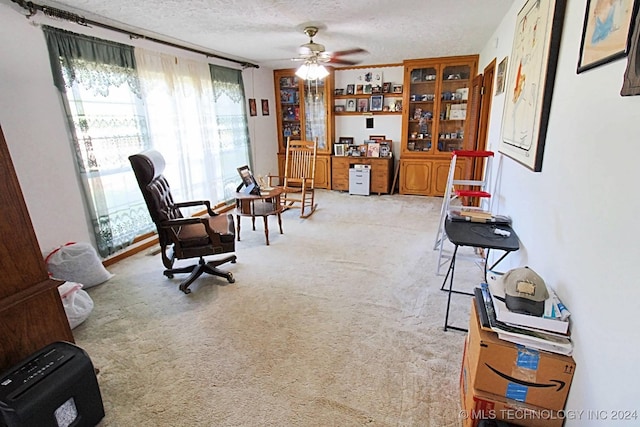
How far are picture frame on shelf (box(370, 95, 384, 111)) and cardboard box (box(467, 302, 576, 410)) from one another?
5192 mm

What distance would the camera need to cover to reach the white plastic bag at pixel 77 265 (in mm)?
2689

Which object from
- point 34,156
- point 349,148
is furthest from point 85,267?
point 349,148

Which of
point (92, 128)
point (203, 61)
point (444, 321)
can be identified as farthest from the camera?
point (203, 61)

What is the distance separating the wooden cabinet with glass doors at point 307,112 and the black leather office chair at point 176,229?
353cm

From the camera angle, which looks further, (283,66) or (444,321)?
(283,66)

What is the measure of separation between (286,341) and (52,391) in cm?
119

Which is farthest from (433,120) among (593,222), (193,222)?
→ (593,222)

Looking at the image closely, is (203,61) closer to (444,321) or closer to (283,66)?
(283,66)

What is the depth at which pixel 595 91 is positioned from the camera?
3.89 ft

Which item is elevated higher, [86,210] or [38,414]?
[86,210]

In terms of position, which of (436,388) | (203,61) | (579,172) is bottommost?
(436,388)

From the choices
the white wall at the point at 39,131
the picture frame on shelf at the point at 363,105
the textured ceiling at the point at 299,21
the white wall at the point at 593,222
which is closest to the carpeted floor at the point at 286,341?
the white wall at the point at 39,131

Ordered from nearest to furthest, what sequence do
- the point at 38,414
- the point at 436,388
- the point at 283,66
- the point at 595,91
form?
the point at 595,91 → the point at 38,414 → the point at 436,388 → the point at 283,66

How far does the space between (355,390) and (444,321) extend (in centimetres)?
90
